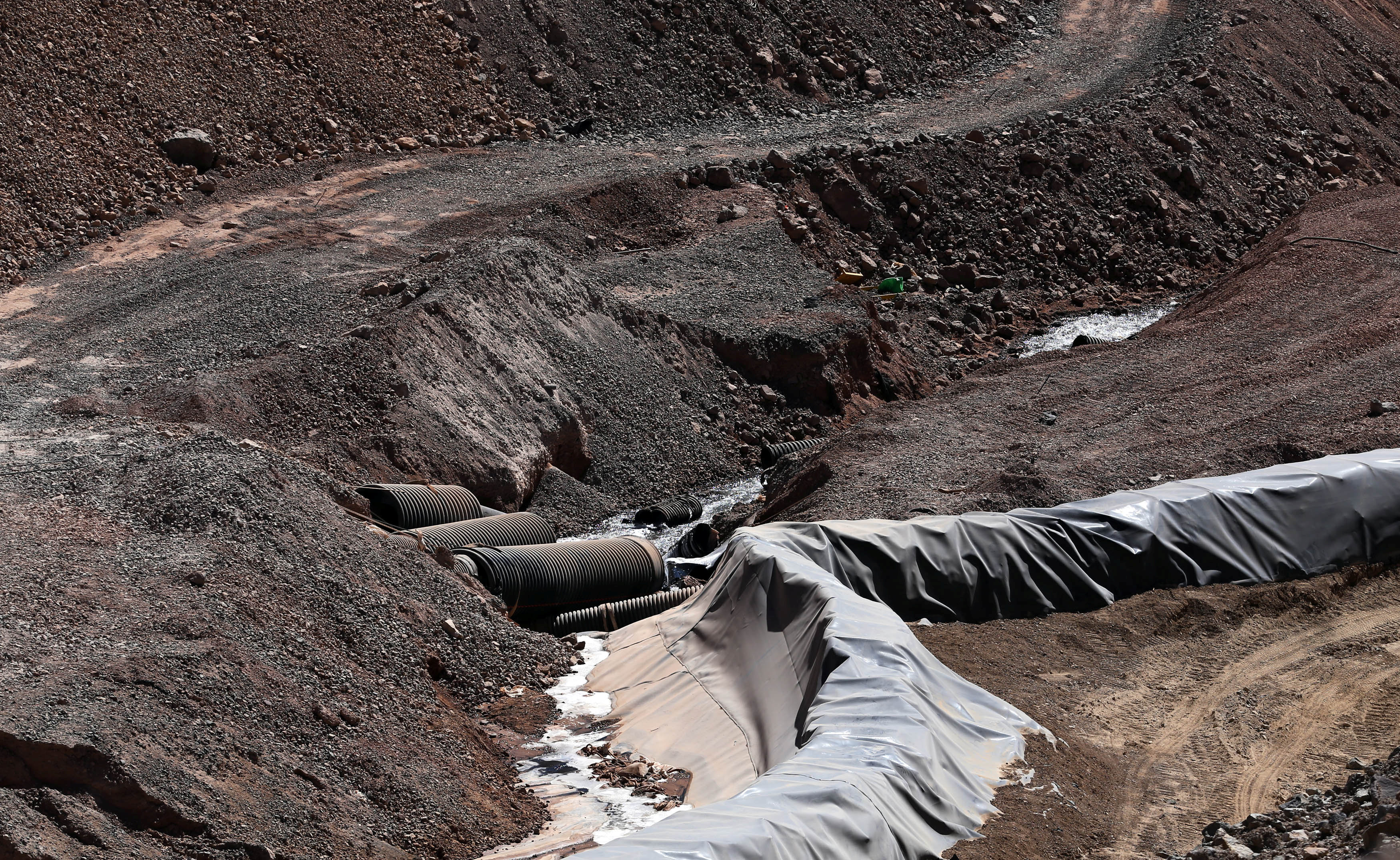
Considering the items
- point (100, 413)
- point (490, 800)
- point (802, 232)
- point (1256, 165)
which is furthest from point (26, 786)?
point (1256, 165)

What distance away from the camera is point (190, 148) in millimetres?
22672

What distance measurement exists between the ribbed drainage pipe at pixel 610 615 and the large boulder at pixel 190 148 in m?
13.2

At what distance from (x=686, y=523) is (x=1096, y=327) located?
36.8 ft

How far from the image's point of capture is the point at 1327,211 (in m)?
26.5

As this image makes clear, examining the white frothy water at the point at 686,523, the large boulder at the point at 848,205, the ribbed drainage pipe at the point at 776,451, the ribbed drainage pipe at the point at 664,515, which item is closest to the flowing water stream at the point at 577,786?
the white frothy water at the point at 686,523

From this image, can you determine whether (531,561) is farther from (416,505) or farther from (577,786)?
(577,786)

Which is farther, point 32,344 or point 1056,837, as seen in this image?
point 32,344

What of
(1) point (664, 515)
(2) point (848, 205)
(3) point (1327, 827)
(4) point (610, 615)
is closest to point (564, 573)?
(4) point (610, 615)

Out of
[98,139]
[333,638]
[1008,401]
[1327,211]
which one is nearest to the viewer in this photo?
[333,638]

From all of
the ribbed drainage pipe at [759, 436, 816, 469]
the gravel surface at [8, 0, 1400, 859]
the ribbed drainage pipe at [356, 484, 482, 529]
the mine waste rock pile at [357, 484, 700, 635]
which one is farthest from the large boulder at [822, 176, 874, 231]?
the ribbed drainage pipe at [356, 484, 482, 529]

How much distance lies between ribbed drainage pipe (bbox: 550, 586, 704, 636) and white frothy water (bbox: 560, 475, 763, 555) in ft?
5.58

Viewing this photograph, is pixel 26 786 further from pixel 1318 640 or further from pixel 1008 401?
pixel 1008 401

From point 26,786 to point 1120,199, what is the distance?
80.7ft

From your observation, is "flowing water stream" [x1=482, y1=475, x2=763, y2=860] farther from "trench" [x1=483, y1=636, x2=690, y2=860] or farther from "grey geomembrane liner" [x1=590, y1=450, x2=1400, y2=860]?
"grey geomembrane liner" [x1=590, y1=450, x2=1400, y2=860]
